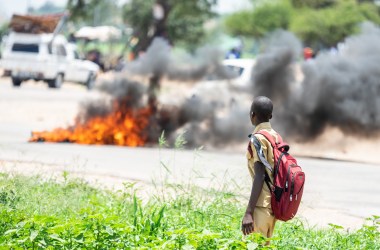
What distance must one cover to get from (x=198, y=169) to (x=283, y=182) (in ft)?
16.9

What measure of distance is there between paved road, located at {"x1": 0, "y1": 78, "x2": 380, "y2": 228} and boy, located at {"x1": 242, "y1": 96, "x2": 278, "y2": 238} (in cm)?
230

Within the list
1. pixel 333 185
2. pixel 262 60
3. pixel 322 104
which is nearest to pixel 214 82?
pixel 262 60

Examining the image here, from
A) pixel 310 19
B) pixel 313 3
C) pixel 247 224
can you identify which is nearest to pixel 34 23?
pixel 310 19

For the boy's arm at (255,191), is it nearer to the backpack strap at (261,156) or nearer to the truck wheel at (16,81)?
the backpack strap at (261,156)

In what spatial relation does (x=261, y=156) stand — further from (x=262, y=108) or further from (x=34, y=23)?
(x=34, y=23)

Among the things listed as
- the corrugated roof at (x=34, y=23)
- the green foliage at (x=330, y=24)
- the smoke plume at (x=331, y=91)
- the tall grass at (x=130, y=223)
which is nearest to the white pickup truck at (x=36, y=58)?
the corrugated roof at (x=34, y=23)

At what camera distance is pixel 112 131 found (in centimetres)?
1748

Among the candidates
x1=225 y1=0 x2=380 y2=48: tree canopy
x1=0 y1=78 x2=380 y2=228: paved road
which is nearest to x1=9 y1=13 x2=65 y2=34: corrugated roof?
x1=225 y1=0 x2=380 y2=48: tree canopy

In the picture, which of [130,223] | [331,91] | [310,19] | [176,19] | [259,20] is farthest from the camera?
[259,20]

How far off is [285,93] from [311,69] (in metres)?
0.64

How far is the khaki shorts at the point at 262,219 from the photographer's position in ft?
21.0

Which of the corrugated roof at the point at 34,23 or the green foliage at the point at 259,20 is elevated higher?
the green foliage at the point at 259,20

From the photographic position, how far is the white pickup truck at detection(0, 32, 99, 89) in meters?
35.5

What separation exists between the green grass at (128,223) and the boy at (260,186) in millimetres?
146
